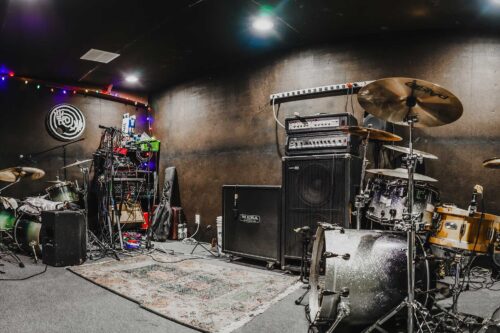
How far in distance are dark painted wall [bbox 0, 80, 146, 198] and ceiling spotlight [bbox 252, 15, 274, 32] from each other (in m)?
4.01

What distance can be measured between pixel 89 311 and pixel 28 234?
2481 mm

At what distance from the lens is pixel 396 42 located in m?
4.33

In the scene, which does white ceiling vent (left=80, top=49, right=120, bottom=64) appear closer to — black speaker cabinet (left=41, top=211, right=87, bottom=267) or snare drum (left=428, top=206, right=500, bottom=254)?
black speaker cabinet (left=41, top=211, right=87, bottom=267)

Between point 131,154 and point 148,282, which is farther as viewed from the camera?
point 131,154

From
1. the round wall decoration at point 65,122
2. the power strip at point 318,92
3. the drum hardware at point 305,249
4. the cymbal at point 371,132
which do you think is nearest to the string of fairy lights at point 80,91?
the round wall decoration at point 65,122

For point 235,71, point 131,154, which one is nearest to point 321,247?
point 235,71

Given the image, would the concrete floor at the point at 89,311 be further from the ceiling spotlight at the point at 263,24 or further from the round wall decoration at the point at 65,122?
the round wall decoration at the point at 65,122

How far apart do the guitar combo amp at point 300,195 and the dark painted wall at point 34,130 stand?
13.0 feet

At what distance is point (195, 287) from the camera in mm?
3166

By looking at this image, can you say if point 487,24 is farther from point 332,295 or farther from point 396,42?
point 332,295

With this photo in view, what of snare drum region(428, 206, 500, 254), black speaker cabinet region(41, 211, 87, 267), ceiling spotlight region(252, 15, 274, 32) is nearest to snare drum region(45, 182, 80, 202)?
black speaker cabinet region(41, 211, 87, 267)

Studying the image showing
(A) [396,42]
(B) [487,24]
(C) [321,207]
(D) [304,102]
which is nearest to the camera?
(C) [321,207]

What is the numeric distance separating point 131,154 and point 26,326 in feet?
15.3

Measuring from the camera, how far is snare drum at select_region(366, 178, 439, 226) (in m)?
2.95
